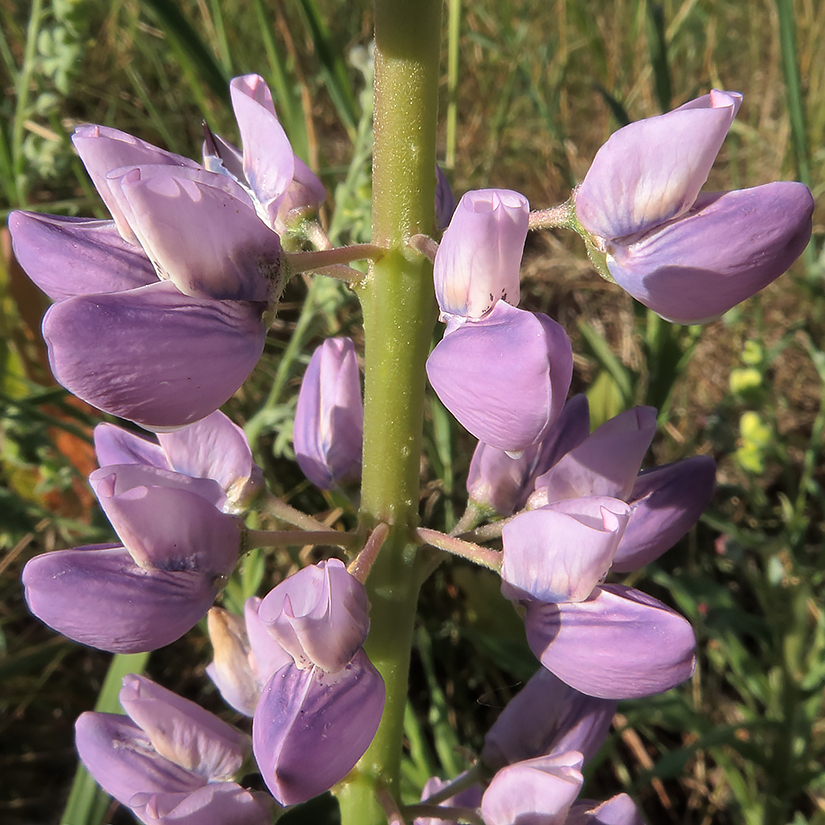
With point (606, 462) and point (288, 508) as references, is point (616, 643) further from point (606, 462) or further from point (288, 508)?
point (288, 508)

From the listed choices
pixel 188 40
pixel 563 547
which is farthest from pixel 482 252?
pixel 188 40

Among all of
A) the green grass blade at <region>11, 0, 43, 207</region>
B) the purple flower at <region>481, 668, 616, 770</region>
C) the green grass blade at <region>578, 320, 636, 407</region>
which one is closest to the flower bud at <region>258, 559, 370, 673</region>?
the purple flower at <region>481, 668, 616, 770</region>

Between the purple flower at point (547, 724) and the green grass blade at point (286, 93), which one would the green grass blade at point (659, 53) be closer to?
the green grass blade at point (286, 93)

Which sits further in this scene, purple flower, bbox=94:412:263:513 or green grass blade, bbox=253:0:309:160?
green grass blade, bbox=253:0:309:160

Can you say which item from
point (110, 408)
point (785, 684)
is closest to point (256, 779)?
point (785, 684)

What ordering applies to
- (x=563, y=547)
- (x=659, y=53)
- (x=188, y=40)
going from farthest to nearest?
1. (x=659, y=53)
2. (x=188, y=40)
3. (x=563, y=547)

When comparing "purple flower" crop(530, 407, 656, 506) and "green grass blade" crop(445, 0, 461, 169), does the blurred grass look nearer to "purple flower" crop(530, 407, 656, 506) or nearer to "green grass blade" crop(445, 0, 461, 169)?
"green grass blade" crop(445, 0, 461, 169)
